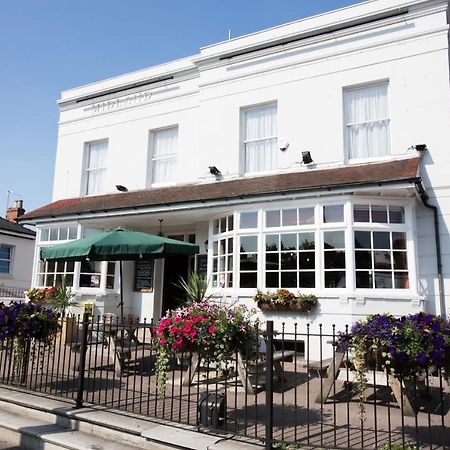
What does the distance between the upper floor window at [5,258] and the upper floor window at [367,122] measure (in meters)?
18.1

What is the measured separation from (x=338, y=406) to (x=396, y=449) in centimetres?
200

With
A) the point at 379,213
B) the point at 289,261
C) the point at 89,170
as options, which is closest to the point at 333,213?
the point at 379,213

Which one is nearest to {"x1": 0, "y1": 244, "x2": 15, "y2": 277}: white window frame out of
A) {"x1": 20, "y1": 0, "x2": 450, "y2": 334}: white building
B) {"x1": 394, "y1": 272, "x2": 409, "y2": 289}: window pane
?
{"x1": 20, "y1": 0, "x2": 450, "y2": 334}: white building

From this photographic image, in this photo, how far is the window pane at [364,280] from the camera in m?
9.39

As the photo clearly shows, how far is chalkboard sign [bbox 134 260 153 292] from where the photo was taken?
13.6 metres

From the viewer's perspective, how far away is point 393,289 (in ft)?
30.5

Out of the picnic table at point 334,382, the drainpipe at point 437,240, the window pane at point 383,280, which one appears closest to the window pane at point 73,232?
the window pane at point 383,280

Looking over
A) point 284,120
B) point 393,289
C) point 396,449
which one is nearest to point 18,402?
point 396,449

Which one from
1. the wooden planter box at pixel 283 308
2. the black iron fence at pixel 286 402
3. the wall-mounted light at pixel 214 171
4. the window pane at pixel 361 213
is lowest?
the black iron fence at pixel 286 402

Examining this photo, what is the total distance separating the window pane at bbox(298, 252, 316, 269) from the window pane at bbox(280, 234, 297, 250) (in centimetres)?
25

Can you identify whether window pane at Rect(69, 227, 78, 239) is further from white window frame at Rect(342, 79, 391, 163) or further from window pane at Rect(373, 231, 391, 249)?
window pane at Rect(373, 231, 391, 249)

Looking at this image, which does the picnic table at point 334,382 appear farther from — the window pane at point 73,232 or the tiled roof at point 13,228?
the tiled roof at point 13,228

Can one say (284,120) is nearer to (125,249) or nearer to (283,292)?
(283,292)

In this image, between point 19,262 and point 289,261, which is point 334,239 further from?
point 19,262
